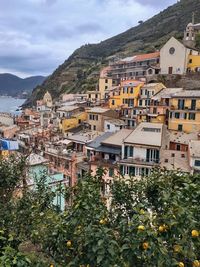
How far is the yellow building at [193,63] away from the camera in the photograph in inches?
2008

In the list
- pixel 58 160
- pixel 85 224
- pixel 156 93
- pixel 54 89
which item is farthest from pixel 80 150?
pixel 54 89

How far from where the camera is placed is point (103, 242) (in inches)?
157

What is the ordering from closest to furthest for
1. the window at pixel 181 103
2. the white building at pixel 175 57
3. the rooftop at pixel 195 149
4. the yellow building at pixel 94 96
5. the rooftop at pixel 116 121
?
1. the rooftop at pixel 195 149
2. the window at pixel 181 103
3. the rooftop at pixel 116 121
4. the white building at pixel 175 57
5. the yellow building at pixel 94 96

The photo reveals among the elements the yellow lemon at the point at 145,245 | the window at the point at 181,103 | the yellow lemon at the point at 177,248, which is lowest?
the yellow lemon at the point at 177,248

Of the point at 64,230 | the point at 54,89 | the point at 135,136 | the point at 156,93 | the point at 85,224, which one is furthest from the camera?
the point at 54,89

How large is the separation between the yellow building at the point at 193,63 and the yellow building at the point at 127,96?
13.4m

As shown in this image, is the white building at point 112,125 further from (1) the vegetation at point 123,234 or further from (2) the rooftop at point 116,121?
(1) the vegetation at point 123,234

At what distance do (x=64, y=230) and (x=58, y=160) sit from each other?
1056 inches

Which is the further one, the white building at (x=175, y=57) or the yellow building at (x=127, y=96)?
the white building at (x=175, y=57)

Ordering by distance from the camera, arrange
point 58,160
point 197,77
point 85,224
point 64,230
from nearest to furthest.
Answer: point 85,224
point 64,230
point 58,160
point 197,77

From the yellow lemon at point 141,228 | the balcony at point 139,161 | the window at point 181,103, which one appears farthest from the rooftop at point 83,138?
the yellow lemon at point 141,228

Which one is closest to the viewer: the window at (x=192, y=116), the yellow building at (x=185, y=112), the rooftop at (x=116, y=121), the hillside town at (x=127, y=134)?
the hillside town at (x=127, y=134)

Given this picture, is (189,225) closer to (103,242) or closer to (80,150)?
(103,242)

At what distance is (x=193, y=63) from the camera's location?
51469 mm
